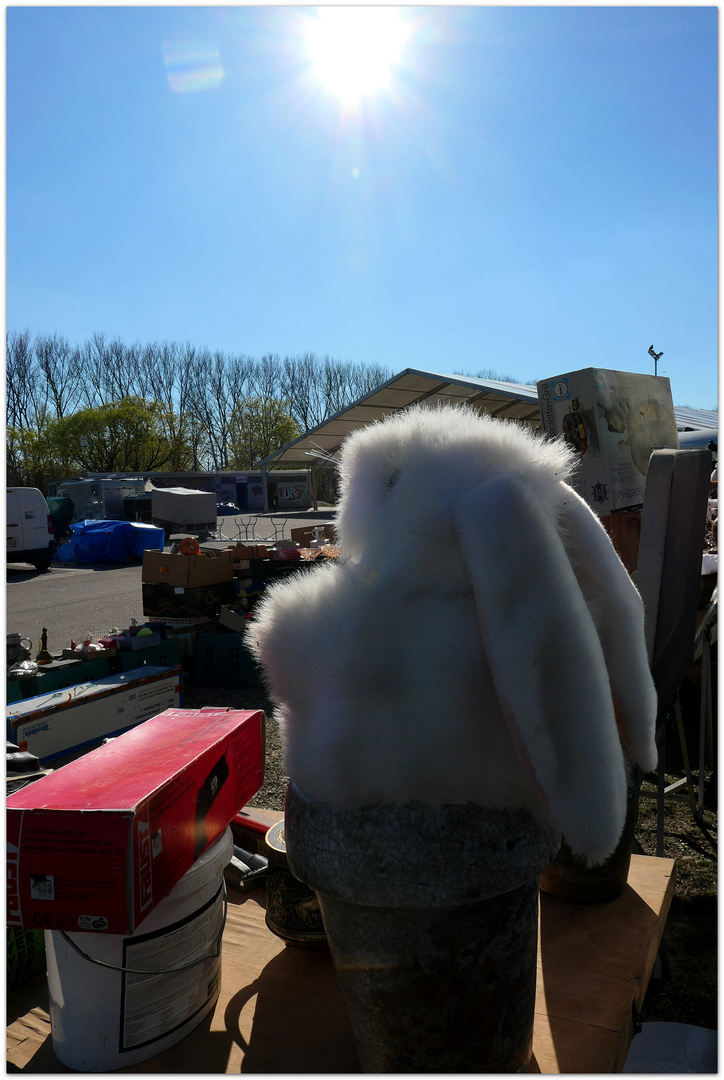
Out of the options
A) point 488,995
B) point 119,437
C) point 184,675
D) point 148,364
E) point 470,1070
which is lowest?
point 184,675

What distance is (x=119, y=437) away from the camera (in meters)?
34.8

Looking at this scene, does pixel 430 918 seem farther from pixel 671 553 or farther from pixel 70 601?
pixel 70 601

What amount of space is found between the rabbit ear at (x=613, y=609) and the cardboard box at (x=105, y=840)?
899mm

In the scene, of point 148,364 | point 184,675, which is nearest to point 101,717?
point 184,675

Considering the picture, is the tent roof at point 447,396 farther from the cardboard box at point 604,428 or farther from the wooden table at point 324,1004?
the wooden table at point 324,1004

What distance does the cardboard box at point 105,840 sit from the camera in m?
1.11

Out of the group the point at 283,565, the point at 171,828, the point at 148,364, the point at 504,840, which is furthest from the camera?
the point at 148,364

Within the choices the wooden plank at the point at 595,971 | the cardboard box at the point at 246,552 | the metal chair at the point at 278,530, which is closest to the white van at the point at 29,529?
the metal chair at the point at 278,530

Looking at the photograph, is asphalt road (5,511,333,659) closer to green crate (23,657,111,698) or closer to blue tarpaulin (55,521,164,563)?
blue tarpaulin (55,521,164,563)

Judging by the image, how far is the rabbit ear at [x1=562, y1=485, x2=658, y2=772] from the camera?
1136 mm

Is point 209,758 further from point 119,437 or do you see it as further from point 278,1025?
point 119,437

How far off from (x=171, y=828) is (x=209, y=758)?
0.21m

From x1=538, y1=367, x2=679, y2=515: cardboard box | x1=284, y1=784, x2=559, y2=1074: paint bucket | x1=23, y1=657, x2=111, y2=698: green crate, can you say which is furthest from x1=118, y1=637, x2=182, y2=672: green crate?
x1=284, y1=784, x2=559, y2=1074: paint bucket

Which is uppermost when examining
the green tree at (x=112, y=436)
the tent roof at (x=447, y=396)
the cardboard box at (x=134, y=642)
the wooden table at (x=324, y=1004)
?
the green tree at (x=112, y=436)
